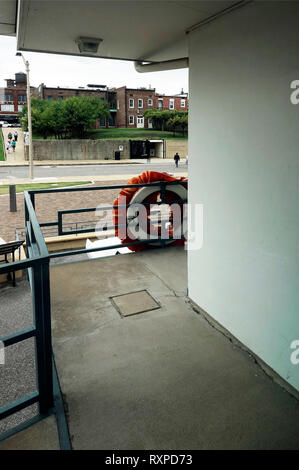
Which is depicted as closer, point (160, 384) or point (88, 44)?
point (160, 384)

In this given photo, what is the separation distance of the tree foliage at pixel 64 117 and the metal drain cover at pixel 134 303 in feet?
137

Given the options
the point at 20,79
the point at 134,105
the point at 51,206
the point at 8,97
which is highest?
the point at 20,79

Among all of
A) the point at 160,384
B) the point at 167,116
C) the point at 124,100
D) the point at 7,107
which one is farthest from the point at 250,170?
the point at 7,107

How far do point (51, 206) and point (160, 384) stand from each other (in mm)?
12898

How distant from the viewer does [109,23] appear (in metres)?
3.07

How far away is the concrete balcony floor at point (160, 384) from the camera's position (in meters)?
2.15

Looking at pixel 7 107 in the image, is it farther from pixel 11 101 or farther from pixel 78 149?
pixel 78 149

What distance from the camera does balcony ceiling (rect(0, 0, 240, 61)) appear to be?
8.68ft

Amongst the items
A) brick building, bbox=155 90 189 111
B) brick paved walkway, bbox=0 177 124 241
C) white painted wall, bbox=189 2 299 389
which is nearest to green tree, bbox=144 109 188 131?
brick building, bbox=155 90 189 111

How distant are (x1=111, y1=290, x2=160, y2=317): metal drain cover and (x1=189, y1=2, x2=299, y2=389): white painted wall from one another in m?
0.66

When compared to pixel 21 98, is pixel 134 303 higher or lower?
lower

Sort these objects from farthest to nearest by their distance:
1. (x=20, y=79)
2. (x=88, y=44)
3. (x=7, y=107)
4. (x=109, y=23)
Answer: (x=20, y=79)
(x=7, y=107)
(x=88, y=44)
(x=109, y=23)

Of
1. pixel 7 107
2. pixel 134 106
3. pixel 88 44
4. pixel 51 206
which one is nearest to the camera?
pixel 88 44

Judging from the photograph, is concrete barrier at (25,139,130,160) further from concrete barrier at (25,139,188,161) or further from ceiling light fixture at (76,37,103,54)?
ceiling light fixture at (76,37,103,54)
